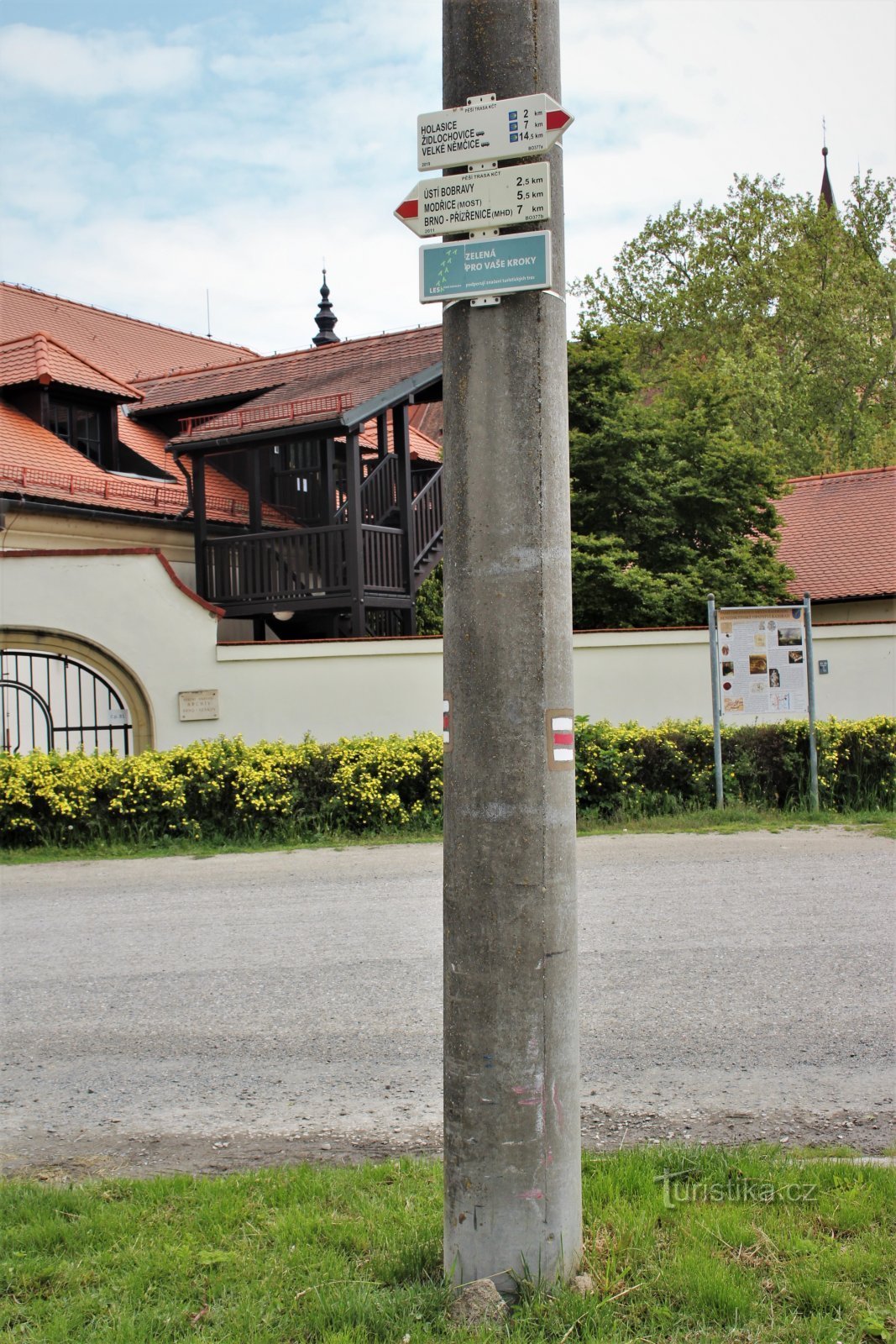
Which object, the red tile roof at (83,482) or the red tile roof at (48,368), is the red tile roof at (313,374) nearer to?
the red tile roof at (83,482)

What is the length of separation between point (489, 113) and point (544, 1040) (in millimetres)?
2377

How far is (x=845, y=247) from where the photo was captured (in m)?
45.7

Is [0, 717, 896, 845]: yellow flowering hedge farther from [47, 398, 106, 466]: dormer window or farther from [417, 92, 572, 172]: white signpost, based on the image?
[417, 92, 572, 172]: white signpost

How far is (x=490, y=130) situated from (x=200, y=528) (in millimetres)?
18119

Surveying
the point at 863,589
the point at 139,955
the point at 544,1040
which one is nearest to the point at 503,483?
the point at 544,1040

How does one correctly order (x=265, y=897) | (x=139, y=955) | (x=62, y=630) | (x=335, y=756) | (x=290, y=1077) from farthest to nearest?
(x=62, y=630), (x=335, y=756), (x=265, y=897), (x=139, y=955), (x=290, y=1077)

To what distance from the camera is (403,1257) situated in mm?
3377

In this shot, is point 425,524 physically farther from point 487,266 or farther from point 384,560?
point 487,266

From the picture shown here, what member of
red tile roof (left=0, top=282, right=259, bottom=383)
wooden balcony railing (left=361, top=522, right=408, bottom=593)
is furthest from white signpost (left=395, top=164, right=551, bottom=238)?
red tile roof (left=0, top=282, right=259, bottom=383)

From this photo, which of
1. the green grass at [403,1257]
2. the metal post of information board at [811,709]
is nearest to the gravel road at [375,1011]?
the green grass at [403,1257]

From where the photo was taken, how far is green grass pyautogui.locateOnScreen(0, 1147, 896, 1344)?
10.1ft

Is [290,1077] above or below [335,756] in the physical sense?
below

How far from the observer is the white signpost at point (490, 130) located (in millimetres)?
3207

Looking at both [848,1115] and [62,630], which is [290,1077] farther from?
[62,630]
